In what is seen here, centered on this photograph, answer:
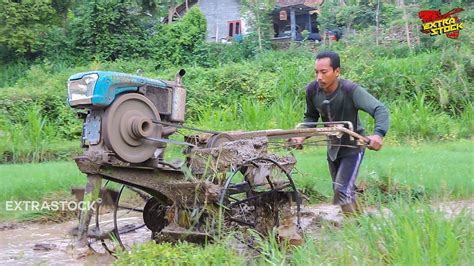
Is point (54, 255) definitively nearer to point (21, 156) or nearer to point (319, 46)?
point (21, 156)

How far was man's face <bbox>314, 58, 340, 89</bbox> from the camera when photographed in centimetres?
567

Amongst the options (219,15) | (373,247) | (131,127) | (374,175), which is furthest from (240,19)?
(373,247)

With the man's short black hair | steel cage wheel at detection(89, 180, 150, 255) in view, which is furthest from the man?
steel cage wheel at detection(89, 180, 150, 255)

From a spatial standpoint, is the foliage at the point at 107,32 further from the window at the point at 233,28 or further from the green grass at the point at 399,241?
the green grass at the point at 399,241

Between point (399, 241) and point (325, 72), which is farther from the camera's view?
point (325, 72)

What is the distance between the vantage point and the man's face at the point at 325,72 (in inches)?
223

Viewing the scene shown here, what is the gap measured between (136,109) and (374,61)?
41.6 feet

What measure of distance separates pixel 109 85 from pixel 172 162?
939 millimetres

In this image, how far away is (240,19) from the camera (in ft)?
108

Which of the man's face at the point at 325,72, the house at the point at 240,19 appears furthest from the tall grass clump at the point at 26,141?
the house at the point at 240,19

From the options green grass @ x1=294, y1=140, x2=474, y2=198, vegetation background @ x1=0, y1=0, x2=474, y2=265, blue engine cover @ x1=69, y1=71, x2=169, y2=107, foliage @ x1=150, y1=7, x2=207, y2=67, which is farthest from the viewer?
foliage @ x1=150, y1=7, x2=207, y2=67

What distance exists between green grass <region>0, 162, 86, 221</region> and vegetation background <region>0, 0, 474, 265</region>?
0.14ft

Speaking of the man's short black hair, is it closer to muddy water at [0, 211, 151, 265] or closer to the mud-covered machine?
the mud-covered machine

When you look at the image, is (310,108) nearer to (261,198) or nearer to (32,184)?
(261,198)
